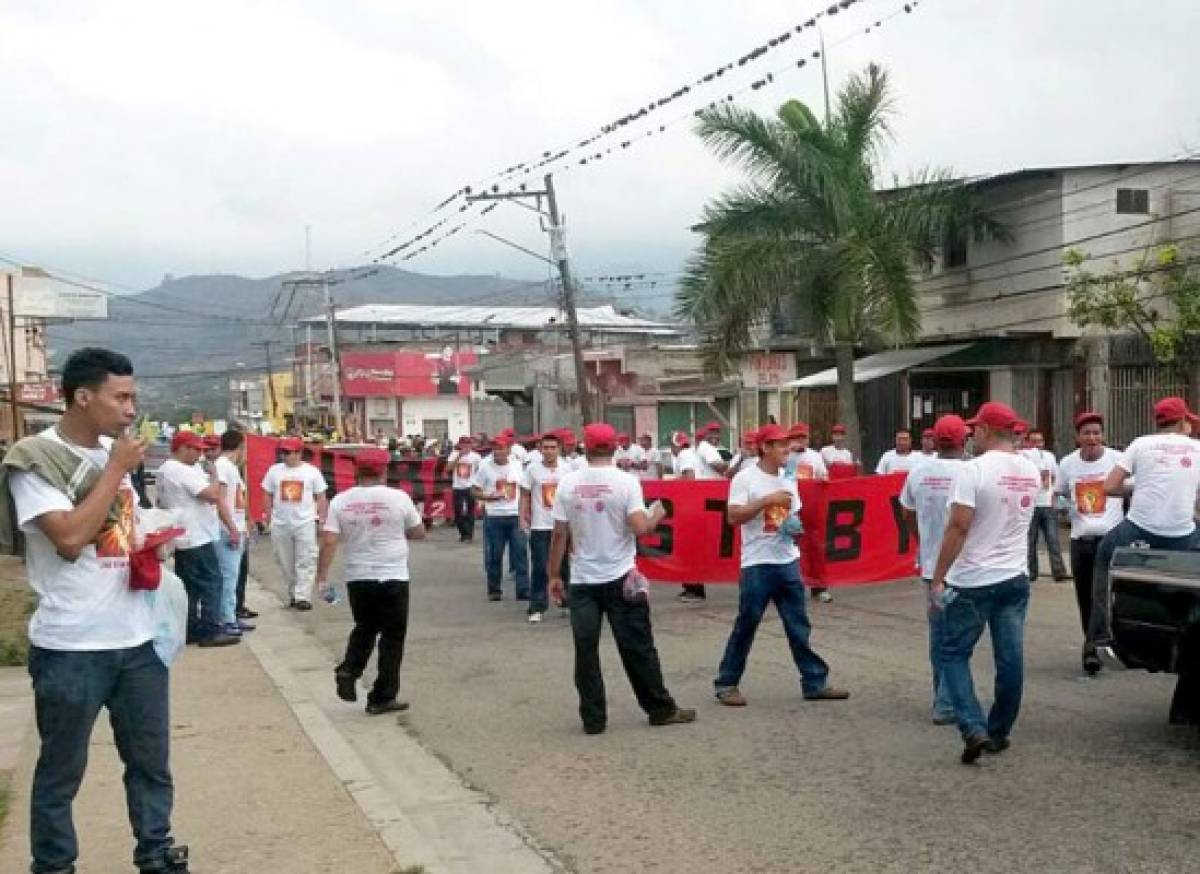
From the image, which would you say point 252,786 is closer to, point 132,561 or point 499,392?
point 132,561

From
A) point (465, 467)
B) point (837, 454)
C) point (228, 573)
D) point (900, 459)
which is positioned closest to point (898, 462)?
point (900, 459)

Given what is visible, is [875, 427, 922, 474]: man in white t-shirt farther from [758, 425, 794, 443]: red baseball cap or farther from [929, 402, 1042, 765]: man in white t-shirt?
[929, 402, 1042, 765]: man in white t-shirt

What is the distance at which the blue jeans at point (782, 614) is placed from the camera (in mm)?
8641

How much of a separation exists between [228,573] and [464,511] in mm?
10321

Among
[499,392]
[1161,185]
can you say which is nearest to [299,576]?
[1161,185]

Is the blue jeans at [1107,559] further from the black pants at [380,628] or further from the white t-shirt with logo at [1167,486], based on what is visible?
the black pants at [380,628]

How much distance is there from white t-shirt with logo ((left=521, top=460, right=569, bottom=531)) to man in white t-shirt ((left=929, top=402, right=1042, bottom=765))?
6878 mm

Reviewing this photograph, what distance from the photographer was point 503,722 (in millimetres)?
8547

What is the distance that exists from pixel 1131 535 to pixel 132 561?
236 inches

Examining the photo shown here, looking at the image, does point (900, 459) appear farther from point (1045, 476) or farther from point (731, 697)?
point (731, 697)

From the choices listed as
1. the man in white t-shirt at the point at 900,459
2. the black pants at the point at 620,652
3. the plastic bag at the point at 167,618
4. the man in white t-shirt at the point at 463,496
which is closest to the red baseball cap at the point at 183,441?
the black pants at the point at 620,652

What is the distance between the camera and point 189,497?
38.5 ft

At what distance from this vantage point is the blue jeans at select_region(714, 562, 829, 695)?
8.64 metres

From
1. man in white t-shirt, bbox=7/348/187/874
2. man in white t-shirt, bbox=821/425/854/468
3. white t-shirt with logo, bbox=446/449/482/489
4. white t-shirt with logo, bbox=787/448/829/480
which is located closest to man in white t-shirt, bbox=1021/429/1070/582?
white t-shirt with logo, bbox=787/448/829/480
